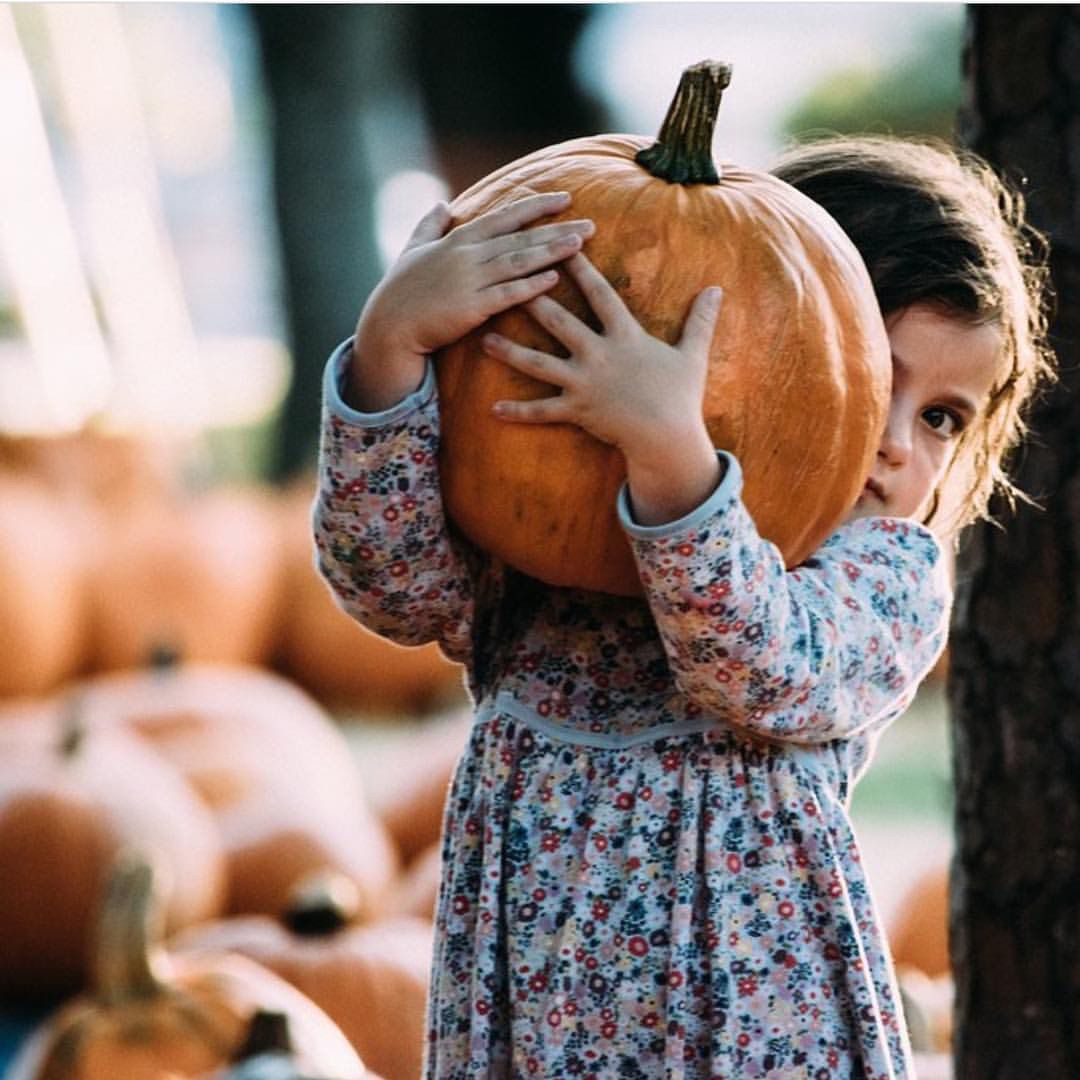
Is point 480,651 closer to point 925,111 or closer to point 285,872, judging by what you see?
point 285,872

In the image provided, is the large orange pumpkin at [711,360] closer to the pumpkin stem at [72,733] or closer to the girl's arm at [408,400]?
the girl's arm at [408,400]

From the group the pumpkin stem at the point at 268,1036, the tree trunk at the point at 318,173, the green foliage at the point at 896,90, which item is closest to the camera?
the pumpkin stem at the point at 268,1036

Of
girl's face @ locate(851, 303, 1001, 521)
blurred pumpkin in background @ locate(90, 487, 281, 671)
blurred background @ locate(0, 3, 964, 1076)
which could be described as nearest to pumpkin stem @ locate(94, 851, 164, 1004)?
blurred background @ locate(0, 3, 964, 1076)

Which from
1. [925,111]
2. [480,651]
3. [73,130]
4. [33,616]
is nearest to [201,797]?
[33,616]

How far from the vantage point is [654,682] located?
1809 millimetres

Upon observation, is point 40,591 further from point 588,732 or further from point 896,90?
point 896,90

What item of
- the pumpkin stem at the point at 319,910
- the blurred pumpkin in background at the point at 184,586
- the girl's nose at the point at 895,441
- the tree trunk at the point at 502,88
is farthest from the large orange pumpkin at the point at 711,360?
the tree trunk at the point at 502,88

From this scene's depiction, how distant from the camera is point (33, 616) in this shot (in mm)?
5918

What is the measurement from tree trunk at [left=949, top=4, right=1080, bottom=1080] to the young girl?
549mm

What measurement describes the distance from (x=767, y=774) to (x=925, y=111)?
16289 millimetres

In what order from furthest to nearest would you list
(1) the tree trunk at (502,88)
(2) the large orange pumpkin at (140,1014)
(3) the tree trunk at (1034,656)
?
(1) the tree trunk at (502,88) → (2) the large orange pumpkin at (140,1014) → (3) the tree trunk at (1034,656)

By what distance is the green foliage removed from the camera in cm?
1739

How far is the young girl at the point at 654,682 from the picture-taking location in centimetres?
160

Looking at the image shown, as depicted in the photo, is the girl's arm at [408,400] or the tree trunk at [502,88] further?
the tree trunk at [502,88]
